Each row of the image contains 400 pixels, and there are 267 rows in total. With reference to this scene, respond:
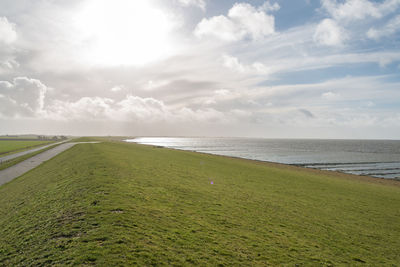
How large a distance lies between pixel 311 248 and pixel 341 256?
4.50 feet

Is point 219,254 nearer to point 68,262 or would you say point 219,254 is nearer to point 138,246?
point 138,246

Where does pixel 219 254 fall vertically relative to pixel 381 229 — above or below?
above

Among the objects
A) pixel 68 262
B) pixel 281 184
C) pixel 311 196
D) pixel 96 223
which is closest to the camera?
pixel 68 262

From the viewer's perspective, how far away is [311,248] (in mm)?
10430

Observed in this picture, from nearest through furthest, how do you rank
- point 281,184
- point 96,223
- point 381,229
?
point 96,223
point 381,229
point 281,184

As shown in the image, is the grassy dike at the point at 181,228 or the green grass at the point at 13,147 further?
the green grass at the point at 13,147

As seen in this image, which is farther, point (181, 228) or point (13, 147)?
point (13, 147)

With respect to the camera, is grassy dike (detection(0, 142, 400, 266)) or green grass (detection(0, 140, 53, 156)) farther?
green grass (detection(0, 140, 53, 156))

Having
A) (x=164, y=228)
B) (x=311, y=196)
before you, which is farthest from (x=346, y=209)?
(x=164, y=228)

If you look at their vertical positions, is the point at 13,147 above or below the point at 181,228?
below

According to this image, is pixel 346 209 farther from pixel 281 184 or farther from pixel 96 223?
pixel 96 223

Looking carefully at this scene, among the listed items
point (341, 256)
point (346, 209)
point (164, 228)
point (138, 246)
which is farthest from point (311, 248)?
point (346, 209)

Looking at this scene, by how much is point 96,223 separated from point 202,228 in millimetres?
5220

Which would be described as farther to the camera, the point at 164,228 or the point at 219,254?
the point at 164,228
